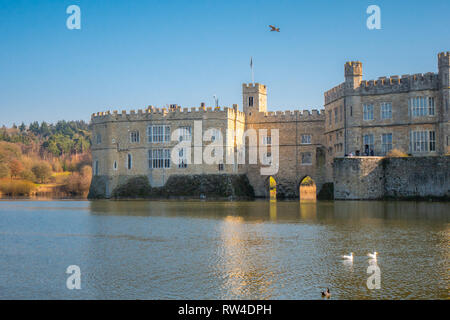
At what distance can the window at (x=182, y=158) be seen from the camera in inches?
2256

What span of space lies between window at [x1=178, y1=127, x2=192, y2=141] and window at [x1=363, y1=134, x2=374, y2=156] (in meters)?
17.8

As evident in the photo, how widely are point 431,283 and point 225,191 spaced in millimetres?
41423

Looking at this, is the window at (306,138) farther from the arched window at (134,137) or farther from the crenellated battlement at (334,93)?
the arched window at (134,137)

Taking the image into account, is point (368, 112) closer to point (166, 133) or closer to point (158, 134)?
point (166, 133)

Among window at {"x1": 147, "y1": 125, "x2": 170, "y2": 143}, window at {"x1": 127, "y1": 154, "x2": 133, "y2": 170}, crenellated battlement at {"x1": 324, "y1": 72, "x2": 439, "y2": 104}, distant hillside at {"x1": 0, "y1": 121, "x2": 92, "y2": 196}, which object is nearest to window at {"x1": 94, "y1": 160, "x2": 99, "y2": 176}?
window at {"x1": 127, "y1": 154, "x2": 133, "y2": 170}

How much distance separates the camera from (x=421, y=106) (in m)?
47.2

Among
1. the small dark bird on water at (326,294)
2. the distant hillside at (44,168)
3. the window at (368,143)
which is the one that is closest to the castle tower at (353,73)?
the window at (368,143)

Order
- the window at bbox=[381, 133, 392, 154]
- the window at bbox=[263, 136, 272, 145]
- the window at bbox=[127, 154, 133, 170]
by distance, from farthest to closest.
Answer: the window at bbox=[263, 136, 272, 145] < the window at bbox=[127, 154, 133, 170] < the window at bbox=[381, 133, 392, 154]

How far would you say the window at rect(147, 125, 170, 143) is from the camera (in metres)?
57.9

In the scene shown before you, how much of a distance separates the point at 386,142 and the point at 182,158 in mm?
20586

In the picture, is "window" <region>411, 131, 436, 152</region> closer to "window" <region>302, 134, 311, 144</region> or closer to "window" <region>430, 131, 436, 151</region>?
"window" <region>430, 131, 436, 151</region>

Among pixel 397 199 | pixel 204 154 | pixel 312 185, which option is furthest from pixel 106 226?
pixel 312 185

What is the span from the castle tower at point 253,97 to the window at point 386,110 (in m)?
15.6

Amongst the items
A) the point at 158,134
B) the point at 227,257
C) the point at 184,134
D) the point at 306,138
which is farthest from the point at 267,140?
the point at 227,257
